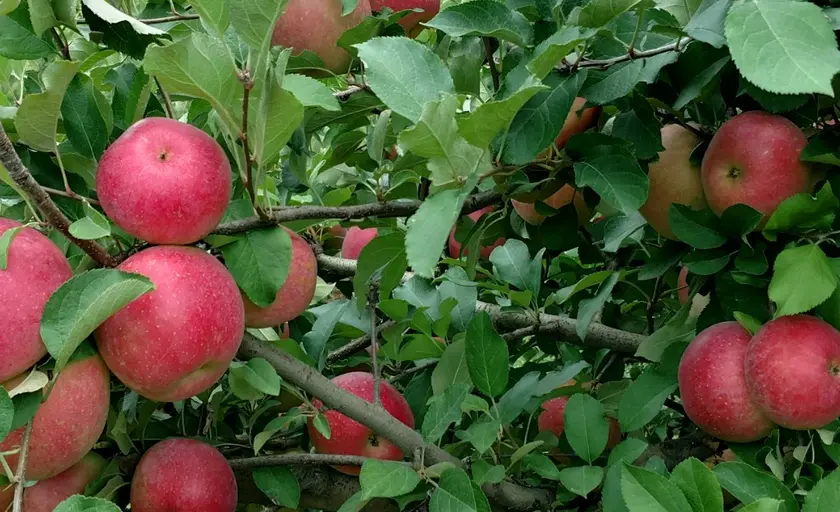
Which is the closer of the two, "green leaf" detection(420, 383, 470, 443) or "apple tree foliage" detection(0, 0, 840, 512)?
"apple tree foliage" detection(0, 0, 840, 512)

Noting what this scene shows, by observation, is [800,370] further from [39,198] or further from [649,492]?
[39,198]

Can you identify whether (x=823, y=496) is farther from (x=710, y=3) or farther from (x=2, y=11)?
(x=2, y=11)

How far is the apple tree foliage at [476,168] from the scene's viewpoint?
0.72 metres

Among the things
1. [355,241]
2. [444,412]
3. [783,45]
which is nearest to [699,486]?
[444,412]

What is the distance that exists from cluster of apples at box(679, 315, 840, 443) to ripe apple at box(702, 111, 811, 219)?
144 millimetres

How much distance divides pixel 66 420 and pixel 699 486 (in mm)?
609

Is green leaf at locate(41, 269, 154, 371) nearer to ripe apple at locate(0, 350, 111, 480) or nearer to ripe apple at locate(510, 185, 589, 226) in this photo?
ripe apple at locate(0, 350, 111, 480)

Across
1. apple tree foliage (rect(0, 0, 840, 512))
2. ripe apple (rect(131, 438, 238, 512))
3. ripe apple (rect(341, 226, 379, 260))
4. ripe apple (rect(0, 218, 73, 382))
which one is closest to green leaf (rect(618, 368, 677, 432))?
apple tree foliage (rect(0, 0, 840, 512))

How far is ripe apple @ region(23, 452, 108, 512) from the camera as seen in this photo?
0.95 metres

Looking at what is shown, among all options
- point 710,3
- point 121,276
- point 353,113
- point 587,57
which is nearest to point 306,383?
point 121,276

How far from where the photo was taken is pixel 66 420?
2.48 ft

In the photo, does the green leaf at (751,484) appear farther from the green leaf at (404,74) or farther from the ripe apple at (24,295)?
the ripe apple at (24,295)

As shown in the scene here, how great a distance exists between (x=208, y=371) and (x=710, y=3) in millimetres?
655

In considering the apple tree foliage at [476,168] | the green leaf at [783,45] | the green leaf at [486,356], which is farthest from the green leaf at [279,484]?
the green leaf at [783,45]
